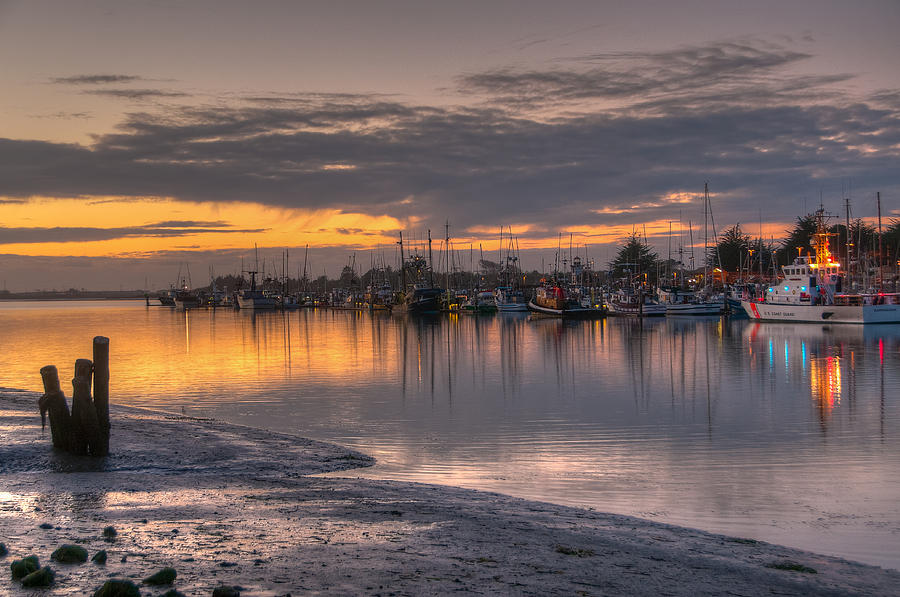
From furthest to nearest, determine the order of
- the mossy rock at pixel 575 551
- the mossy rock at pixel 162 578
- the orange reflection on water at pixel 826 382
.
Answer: the orange reflection on water at pixel 826 382 → the mossy rock at pixel 575 551 → the mossy rock at pixel 162 578

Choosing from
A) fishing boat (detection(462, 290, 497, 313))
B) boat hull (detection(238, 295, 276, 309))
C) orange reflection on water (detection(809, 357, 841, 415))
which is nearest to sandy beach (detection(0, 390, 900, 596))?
orange reflection on water (detection(809, 357, 841, 415))

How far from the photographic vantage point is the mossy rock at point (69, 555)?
8953 millimetres

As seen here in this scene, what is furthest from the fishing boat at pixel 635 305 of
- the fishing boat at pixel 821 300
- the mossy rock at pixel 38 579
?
the mossy rock at pixel 38 579

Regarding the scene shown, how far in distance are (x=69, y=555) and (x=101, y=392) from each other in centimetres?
847

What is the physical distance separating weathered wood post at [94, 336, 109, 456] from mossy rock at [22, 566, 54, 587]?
28.8 ft

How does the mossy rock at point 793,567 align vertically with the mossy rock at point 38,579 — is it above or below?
below

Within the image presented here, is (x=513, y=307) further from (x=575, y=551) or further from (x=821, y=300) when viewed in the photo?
(x=575, y=551)

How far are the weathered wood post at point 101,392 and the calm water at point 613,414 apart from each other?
19.0 feet

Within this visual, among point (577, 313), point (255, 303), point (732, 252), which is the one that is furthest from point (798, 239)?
point (255, 303)

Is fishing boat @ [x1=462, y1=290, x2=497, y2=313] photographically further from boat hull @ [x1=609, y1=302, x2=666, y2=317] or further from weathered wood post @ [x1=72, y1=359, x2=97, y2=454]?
weathered wood post @ [x1=72, y1=359, x2=97, y2=454]

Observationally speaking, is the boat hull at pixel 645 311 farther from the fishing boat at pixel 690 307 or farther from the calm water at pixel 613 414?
the calm water at pixel 613 414

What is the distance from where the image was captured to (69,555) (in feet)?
29.5

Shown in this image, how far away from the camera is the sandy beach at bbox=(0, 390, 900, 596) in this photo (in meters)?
8.73

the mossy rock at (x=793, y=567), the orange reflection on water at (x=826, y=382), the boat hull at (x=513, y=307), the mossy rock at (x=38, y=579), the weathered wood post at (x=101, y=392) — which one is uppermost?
the weathered wood post at (x=101, y=392)
